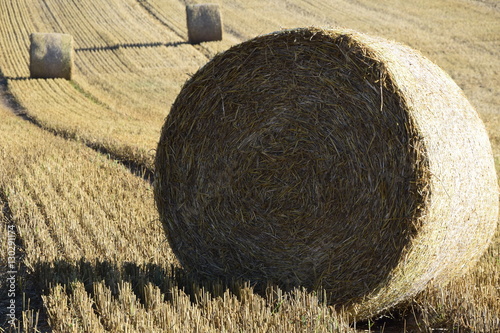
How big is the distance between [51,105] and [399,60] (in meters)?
13.7

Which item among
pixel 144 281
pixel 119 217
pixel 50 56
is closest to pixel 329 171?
pixel 144 281

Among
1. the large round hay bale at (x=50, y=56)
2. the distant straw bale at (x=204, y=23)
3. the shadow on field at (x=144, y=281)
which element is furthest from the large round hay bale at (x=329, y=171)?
the distant straw bale at (x=204, y=23)

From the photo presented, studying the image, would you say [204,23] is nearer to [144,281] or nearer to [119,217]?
[119,217]

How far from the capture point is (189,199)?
15.2 ft

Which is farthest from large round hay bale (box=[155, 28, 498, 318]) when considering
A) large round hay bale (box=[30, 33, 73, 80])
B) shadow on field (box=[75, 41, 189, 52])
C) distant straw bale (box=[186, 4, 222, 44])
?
shadow on field (box=[75, 41, 189, 52])

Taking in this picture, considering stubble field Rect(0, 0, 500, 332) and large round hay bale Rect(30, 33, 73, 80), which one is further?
large round hay bale Rect(30, 33, 73, 80)

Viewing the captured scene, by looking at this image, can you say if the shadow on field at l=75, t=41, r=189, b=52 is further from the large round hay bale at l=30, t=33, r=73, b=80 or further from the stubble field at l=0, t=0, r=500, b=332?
the large round hay bale at l=30, t=33, r=73, b=80

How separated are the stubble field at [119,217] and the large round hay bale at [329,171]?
0.26 m

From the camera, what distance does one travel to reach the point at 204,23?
2439 cm

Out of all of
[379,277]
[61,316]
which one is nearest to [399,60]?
Answer: [379,277]

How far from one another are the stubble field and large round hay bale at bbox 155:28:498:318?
0.26 m

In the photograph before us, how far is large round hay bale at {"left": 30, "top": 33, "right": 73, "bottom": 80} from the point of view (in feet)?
64.8

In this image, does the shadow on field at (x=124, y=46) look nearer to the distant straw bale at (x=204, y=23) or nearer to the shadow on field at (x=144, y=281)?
the distant straw bale at (x=204, y=23)

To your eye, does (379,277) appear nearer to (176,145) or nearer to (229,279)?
(229,279)
